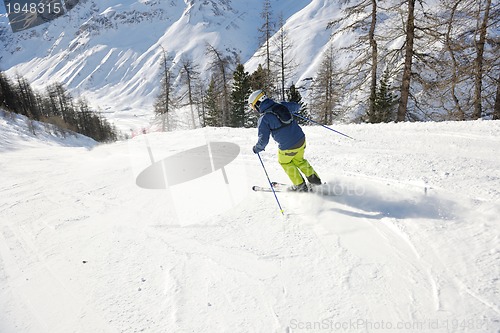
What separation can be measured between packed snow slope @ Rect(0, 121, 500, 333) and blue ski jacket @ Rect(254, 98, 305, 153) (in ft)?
3.35

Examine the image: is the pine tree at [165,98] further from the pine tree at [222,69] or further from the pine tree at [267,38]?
the pine tree at [267,38]

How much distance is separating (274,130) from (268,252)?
2130 mm

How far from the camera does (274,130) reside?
4.83 m

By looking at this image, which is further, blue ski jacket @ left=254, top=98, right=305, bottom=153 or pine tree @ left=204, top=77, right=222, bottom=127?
pine tree @ left=204, top=77, right=222, bottom=127

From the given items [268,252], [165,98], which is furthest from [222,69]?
[268,252]

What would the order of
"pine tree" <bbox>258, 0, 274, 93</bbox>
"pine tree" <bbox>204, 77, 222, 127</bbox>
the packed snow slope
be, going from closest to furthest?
the packed snow slope < "pine tree" <bbox>258, 0, 274, 93</bbox> < "pine tree" <bbox>204, 77, 222, 127</bbox>

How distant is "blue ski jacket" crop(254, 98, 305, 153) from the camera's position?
473 cm

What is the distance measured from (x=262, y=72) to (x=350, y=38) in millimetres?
133755

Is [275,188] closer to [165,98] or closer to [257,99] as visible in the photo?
[257,99]

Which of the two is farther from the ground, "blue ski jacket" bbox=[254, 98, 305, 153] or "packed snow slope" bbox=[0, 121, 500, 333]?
"blue ski jacket" bbox=[254, 98, 305, 153]

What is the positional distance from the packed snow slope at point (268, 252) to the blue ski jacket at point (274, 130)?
3.35ft

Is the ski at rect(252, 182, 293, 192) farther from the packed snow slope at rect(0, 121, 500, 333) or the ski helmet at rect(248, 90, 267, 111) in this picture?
the ski helmet at rect(248, 90, 267, 111)

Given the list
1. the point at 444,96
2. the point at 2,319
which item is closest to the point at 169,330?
the point at 2,319

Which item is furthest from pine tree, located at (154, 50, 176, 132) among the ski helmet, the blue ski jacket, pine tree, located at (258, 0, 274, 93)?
the blue ski jacket
